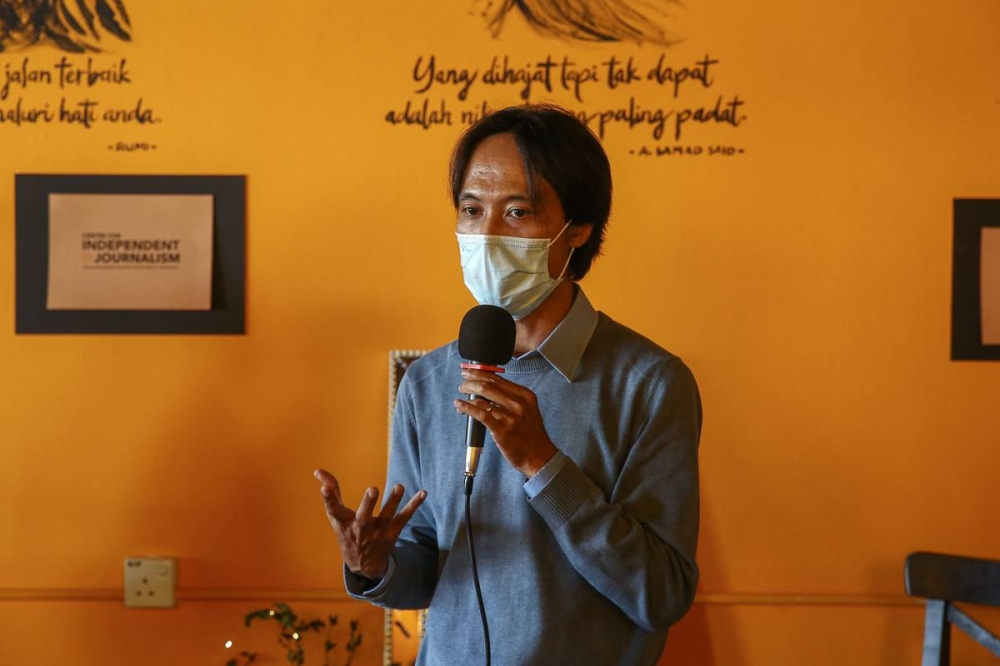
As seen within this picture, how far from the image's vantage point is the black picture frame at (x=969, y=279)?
217 centimetres

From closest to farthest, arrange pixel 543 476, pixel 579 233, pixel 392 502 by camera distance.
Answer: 1. pixel 543 476
2. pixel 392 502
3. pixel 579 233

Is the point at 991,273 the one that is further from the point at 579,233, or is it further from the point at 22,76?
the point at 22,76

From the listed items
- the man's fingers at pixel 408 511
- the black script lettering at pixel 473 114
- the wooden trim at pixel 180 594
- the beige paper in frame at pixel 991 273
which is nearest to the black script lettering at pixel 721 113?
the black script lettering at pixel 473 114

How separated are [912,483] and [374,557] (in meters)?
1.46

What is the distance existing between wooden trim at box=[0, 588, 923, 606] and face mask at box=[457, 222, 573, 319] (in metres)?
1.14

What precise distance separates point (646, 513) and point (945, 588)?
1.14 metres

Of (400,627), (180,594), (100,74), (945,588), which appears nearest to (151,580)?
(180,594)

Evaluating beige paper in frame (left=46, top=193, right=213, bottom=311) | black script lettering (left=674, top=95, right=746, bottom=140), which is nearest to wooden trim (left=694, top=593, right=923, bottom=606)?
black script lettering (left=674, top=95, right=746, bottom=140)

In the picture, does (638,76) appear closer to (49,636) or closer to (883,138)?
(883,138)

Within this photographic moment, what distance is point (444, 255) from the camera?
2.20 m

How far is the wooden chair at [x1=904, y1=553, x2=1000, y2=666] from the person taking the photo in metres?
1.97

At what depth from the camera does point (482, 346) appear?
3.88ft

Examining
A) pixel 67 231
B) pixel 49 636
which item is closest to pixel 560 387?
pixel 67 231

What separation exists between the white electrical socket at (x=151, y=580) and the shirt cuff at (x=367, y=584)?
3.48ft
